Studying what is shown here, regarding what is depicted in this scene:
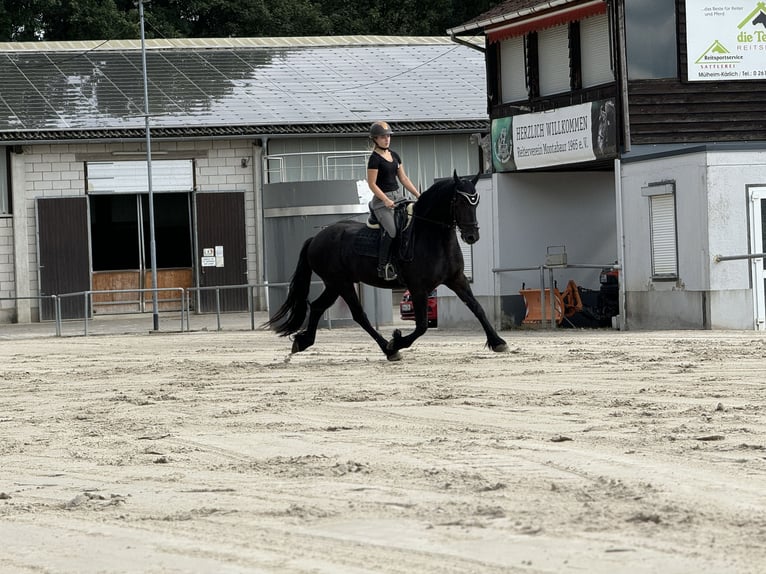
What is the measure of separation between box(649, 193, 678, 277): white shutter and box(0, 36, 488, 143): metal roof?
17216mm

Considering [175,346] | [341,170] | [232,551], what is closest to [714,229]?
[175,346]

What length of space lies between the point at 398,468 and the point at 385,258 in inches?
338

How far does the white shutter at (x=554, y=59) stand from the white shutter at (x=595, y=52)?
471 millimetres

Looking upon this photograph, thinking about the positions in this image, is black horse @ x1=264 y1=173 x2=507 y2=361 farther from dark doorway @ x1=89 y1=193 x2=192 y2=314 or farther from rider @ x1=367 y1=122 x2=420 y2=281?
dark doorway @ x1=89 y1=193 x2=192 y2=314

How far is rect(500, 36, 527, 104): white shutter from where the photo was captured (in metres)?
→ 26.8

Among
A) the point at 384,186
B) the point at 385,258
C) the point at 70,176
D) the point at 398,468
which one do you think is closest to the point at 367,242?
the point at 385,258

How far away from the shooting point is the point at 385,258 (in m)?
16.8

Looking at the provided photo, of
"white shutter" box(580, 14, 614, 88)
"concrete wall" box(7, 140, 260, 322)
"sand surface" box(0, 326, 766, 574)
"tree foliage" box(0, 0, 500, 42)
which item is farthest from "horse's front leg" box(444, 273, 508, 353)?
"tree foliage" box(0, 0, 500, 42)

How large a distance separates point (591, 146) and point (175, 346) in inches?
297

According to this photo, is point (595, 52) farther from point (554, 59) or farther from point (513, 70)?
point (513, 70)

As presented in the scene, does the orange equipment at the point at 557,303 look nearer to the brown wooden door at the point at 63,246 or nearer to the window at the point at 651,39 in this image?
the window at the point at 651,39

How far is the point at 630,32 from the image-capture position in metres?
23.9

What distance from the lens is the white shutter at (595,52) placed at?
80.4 ft

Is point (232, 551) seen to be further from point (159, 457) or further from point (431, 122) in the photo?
point (431, 122)
